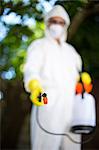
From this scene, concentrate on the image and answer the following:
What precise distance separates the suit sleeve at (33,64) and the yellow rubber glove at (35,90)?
8 cm

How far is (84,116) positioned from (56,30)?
75 centimetres

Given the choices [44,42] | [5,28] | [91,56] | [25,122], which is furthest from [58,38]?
[25,122]

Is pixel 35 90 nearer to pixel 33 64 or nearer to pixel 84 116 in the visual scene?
pixel 33 64

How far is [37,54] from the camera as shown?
151 inches

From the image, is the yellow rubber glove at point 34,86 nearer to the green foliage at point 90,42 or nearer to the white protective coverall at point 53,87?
the white protective coverall at point 53,87

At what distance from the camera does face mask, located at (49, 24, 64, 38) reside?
3.96 metres

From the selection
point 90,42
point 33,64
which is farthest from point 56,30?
point 90,42

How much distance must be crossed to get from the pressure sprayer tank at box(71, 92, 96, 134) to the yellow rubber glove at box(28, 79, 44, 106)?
32cm

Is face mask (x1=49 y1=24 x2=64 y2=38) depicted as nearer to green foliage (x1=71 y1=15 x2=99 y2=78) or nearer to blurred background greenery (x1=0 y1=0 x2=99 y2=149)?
blurred background greenery (x1=0 y1=0 x2=99 y2=149)

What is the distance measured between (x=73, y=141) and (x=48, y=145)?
20 centimetres

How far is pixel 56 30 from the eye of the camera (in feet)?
13.0

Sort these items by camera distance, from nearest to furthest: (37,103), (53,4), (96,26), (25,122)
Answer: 1. (37,103)
2. (53,4)
3. (96,26)
4. (25,122)

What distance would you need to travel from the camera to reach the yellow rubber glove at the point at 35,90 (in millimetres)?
3520

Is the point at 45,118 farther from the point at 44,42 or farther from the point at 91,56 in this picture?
the point at 91,56
